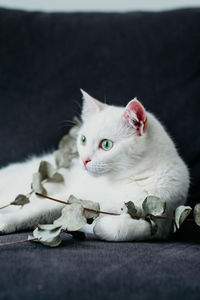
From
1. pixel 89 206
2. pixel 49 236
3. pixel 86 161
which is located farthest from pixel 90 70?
pixel 49 236

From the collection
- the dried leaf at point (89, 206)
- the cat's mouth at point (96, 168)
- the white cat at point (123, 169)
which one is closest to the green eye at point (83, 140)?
the white cat at point (123, 169)

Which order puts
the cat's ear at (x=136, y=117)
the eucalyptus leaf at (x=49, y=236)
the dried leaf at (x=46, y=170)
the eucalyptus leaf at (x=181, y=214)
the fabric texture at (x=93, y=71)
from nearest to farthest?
the eucalyptus leaf at (x=49, y=236)
the eucalyptus leaf at (x=181, y=214)
the cat's ear at (x=136, y=117)
the dried leaf at (x=46, y=170)
the fabric texture at (x=93, y=71)

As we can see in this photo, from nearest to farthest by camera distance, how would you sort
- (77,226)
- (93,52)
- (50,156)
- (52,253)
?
(52,253)
(77,226)
(50,156)
(93,52)

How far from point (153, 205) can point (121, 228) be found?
114 mm

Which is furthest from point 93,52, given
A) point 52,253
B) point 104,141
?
point 52,253

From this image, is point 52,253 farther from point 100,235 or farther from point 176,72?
point 176,72

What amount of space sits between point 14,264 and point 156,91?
109 centimetres

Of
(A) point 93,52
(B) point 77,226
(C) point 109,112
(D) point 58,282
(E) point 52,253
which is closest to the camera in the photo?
(D) point 58,282

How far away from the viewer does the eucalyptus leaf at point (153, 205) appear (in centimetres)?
108

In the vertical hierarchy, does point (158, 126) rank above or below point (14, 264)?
above

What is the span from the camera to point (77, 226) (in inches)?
40.3

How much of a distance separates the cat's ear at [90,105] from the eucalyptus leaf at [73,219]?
18.4 inches

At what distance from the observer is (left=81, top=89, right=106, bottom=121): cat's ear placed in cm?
139

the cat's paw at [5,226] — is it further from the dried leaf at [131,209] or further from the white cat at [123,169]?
the dried leaf at [131,209]
